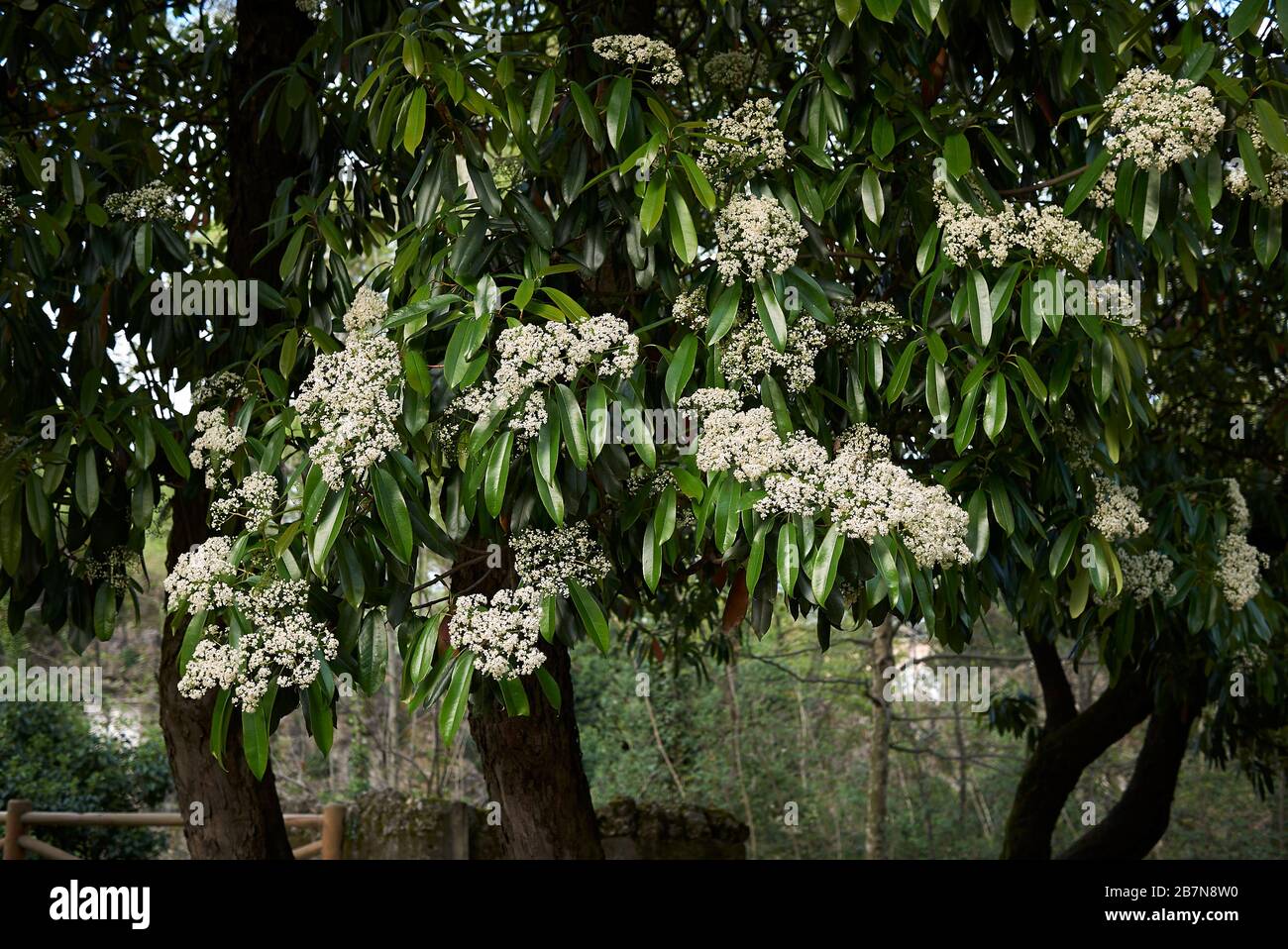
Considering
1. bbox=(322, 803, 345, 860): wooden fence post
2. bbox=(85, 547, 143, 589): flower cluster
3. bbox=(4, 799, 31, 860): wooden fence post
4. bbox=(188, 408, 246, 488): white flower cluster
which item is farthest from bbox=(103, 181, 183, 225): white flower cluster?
bbox=(4, 799, 31, 860): wooden fence post

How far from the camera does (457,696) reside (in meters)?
1.88

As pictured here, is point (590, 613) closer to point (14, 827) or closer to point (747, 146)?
point (747, 146)

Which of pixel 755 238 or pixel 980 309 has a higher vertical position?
pixel 755 238

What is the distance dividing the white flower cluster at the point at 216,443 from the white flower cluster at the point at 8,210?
63 cm

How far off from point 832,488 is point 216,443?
3.96 ft

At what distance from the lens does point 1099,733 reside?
5316 mm

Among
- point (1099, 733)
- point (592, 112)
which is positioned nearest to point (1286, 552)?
point (1099, 733)

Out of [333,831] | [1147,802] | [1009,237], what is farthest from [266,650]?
[1147,802]

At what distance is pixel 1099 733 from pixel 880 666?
2165 millimetres

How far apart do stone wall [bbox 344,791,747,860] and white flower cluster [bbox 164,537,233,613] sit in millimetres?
2841

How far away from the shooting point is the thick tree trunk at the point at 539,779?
10.2 feet

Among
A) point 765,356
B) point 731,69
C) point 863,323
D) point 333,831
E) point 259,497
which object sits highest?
point 731,69

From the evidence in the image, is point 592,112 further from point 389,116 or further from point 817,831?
point 817,831

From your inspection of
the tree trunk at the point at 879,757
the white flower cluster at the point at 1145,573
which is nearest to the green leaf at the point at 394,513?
the white flower cluster at the point at 1145,573
